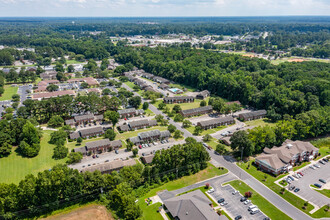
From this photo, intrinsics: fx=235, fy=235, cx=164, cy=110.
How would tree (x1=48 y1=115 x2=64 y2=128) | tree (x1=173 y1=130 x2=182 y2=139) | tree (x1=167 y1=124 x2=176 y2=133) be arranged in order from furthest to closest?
tree (x1=48 y1=115 x2=64 y2=128), tree (x1=167 y1=124 x2=176 y2=133), tree (x1=173 y1=130 x2=182 y2=139)

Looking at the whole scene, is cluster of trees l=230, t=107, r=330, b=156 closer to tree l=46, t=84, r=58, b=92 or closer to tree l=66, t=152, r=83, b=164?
tree l=66, t=152, r=83, b=164

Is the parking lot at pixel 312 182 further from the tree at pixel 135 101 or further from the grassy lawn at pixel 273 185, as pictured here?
the tree at pixel 135 101

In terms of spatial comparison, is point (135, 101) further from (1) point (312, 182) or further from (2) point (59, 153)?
(1) point (312, 182)

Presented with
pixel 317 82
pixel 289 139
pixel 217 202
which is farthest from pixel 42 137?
pixel 317 82

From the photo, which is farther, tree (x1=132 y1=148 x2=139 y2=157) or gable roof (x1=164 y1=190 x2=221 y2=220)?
tree (x1=132 y1=148 x2=139 y2=157)

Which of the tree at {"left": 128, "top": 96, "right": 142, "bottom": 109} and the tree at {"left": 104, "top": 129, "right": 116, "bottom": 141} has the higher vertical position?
the tree at {"left": 128, "top": 96, "right": 142, "bottom": 109}

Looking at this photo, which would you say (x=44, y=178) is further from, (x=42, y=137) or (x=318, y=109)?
(x=318, y=109)

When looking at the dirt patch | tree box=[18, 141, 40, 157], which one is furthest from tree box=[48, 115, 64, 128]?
the dirt patch
